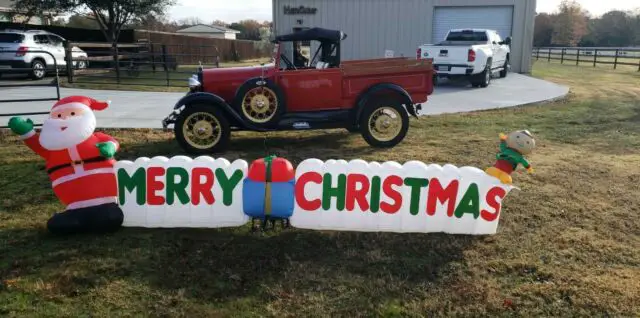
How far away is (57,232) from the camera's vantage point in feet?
13.1

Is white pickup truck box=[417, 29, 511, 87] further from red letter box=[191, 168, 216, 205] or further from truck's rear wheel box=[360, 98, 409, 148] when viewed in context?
red letter box=[191, 168, 216, 205]

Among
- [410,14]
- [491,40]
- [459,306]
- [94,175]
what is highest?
[410,14]

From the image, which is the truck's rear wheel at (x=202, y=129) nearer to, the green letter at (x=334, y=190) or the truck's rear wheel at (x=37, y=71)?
the green letter at (x=334, y=190)

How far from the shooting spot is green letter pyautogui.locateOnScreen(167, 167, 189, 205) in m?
4.08

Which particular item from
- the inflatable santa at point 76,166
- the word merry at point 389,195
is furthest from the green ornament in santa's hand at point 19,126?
the word merry at point 389,195

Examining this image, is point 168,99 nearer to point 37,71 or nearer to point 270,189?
point 37,71

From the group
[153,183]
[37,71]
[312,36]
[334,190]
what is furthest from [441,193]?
[37,71]

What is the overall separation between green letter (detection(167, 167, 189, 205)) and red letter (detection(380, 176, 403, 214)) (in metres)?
1.64

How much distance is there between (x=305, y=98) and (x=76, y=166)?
11.7 ft

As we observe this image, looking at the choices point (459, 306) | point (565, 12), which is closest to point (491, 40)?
point (459, 306)

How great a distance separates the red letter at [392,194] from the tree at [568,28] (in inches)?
2151

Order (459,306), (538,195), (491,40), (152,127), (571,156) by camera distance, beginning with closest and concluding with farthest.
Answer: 1. (459,306)
2. (538,195)
3. (571,156)
4. (152,127)
5. (491,40)

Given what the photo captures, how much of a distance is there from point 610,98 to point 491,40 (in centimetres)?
444

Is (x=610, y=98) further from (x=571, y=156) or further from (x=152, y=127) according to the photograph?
(x=152, y=127)
